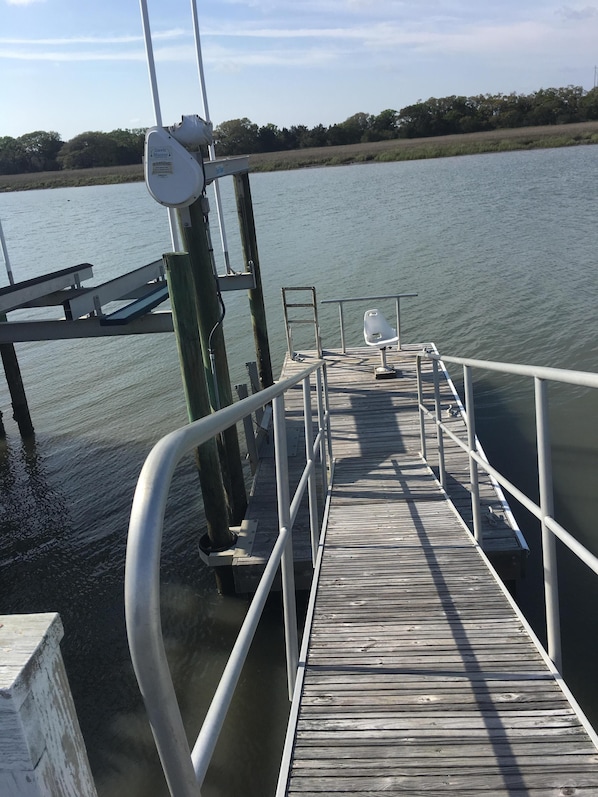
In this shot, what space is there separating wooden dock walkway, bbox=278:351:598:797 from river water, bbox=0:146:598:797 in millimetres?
2133

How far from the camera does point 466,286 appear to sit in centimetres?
1723

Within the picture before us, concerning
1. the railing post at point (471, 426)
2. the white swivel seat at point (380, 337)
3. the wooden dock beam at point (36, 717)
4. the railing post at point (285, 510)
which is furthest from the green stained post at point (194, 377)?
the wooden dock beam at point (36, 717)

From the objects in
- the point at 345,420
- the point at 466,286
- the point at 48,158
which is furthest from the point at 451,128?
the point at 345,420

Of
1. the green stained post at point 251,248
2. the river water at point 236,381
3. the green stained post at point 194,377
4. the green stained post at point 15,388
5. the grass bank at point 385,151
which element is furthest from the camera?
the grass bank at point 385,151

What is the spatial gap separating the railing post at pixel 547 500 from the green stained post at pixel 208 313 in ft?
13.9

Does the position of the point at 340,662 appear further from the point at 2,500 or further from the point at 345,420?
the point at 2,500

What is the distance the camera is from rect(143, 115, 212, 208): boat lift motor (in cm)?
577

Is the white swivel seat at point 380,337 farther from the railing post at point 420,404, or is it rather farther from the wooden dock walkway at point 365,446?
the railing post at point 420,404

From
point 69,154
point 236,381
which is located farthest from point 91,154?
point 236,381

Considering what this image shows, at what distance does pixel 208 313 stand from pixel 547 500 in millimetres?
4606

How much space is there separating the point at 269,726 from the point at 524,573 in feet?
7.93

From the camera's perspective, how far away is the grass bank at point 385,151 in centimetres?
5839

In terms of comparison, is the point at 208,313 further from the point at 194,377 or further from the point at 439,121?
the point at 439,121

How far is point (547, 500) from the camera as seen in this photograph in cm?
218
